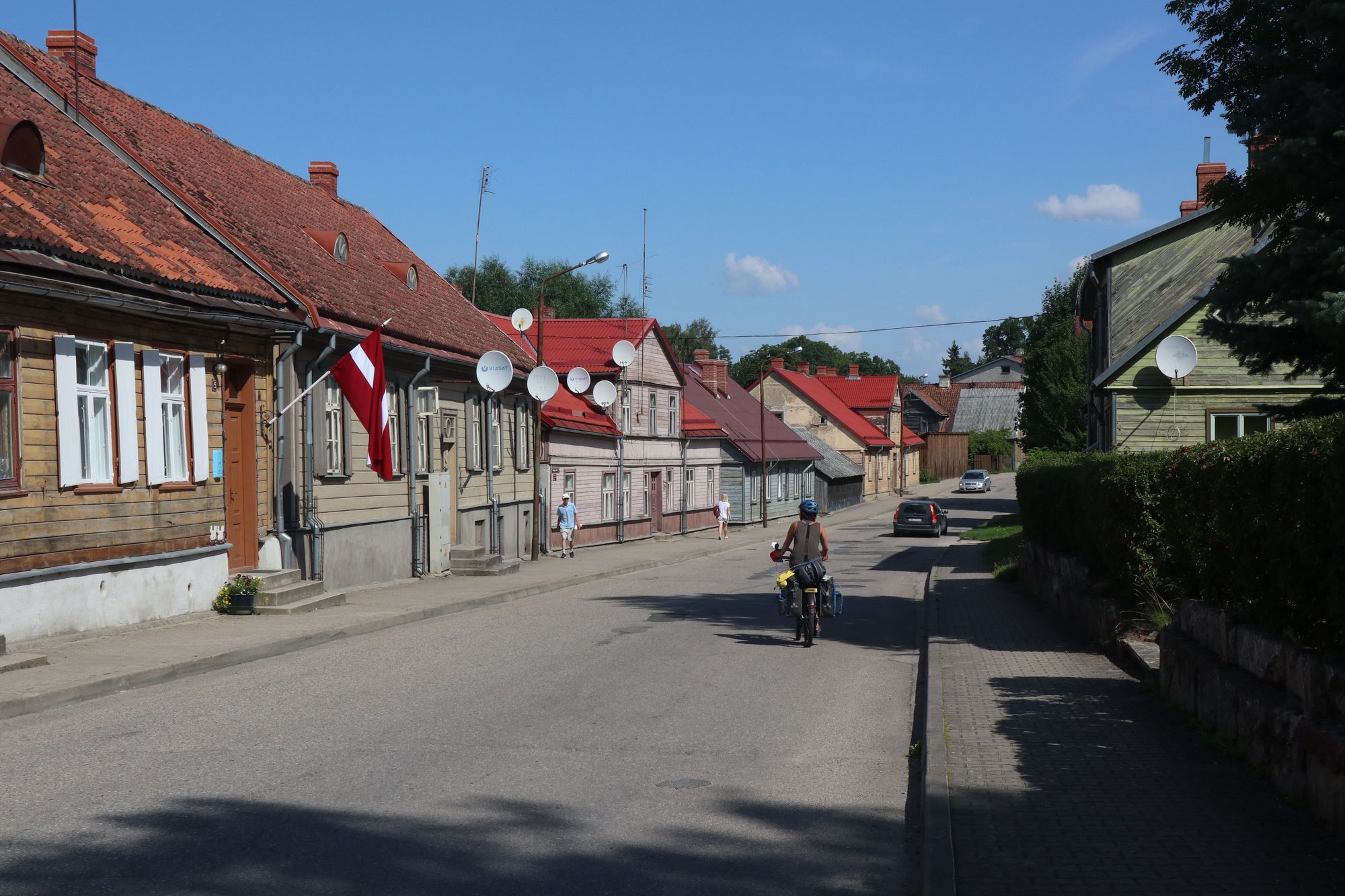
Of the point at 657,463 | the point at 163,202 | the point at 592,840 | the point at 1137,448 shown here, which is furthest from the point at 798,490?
the point at 592,840

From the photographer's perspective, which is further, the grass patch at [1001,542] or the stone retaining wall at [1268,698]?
the grass patch at [1001,542]

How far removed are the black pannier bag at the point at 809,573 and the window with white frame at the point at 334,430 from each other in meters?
9.45

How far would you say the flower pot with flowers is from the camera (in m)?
17.7

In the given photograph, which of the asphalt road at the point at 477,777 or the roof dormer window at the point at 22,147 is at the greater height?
the roof dormer window at the point at 22,147

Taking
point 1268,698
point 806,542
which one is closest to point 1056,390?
point 806,542

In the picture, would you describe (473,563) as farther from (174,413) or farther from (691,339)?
(691,339)

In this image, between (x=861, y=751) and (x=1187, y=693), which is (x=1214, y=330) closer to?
(x=1187, y=693)

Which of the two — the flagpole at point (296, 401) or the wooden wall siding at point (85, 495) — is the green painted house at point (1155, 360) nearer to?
the flagpole at point (296, 401)

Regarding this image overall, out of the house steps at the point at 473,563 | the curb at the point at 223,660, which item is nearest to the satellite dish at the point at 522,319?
the house steps at the point at 473,563

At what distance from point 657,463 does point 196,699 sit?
37161 mm

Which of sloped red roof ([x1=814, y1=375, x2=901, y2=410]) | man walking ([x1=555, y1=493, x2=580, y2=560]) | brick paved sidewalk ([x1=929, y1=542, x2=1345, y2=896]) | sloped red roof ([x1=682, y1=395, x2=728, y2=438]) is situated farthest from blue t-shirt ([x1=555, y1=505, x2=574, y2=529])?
sloped red roof ([x1=814, y1=375, x2=901, y2=410])

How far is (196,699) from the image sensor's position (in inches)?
440

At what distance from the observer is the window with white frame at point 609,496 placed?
139ft

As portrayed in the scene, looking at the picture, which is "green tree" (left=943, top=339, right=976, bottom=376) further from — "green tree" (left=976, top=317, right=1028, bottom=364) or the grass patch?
the grass patch
